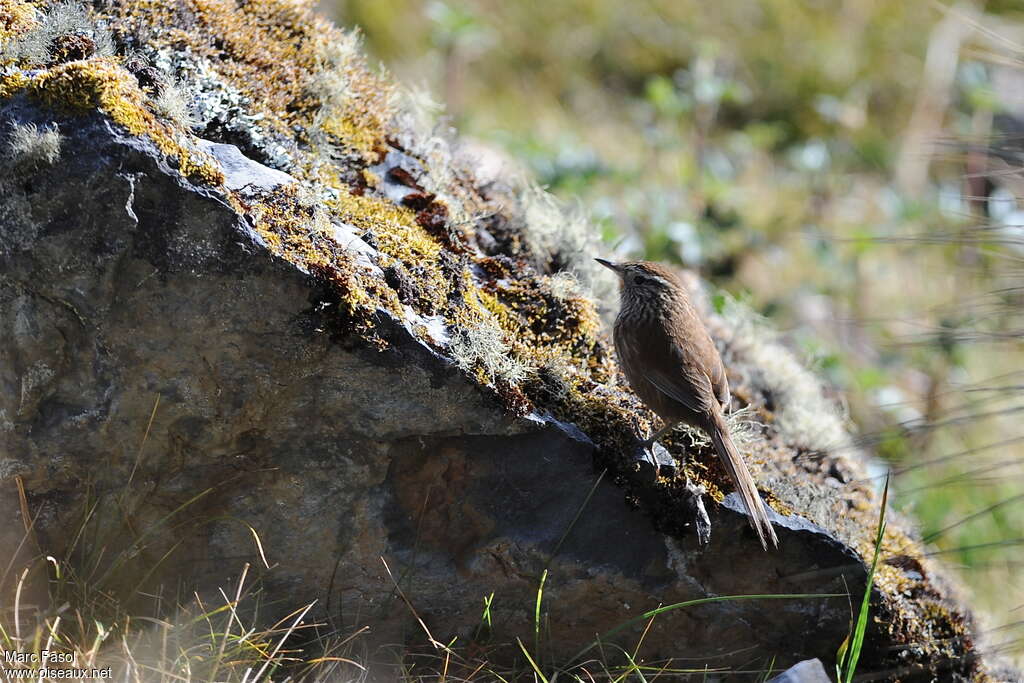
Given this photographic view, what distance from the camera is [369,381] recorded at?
3273 mm

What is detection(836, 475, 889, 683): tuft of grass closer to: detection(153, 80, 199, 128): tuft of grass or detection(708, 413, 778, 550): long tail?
detection(708, 413, 778, 550): long tail

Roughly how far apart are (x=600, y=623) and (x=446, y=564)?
2.03ft

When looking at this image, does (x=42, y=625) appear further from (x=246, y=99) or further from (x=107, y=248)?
(x=246, y=99)

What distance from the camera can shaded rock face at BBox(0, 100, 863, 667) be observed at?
10.2 feet

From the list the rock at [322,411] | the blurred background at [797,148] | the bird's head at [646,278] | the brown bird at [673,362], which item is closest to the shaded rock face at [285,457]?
the rock at [322,411]

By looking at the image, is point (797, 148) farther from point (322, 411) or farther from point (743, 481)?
point (322, 411)

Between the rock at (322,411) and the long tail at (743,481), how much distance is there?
0.32 feet

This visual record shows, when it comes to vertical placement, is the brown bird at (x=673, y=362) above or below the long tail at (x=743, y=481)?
above

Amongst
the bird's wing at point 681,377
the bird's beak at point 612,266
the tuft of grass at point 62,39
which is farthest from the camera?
the bird's beak at point 612,266

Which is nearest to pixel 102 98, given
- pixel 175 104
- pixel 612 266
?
pixel 175 104

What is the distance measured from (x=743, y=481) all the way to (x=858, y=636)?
0.63 meters

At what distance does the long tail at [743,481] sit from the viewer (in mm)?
3480

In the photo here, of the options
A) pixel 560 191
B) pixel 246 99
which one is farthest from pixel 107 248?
pixel 560 191

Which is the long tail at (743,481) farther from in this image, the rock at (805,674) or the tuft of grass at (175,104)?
the tuft of grass at (175,104)
